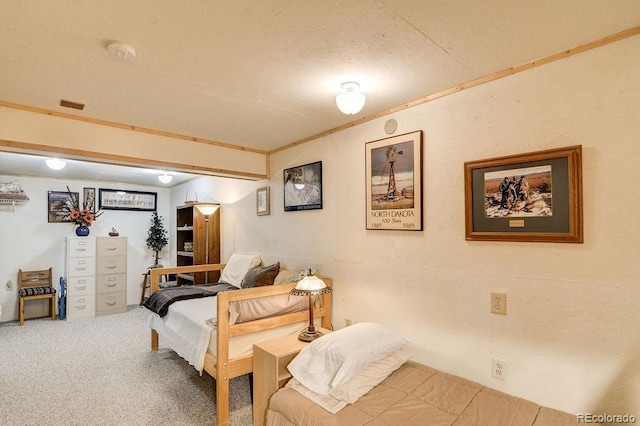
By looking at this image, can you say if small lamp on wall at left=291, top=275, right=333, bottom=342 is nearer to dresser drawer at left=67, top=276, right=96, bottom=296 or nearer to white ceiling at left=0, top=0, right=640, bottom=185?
white ceiling at left=0, top=0, right=640, bottom=185

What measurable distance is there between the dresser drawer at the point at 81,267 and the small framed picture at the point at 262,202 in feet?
10.4

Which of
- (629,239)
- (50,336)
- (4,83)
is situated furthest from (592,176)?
(50,336)

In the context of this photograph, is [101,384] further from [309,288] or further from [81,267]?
[81,267]

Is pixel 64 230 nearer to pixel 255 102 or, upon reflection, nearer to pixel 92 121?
pixel 92 121

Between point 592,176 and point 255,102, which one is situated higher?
point 255,102

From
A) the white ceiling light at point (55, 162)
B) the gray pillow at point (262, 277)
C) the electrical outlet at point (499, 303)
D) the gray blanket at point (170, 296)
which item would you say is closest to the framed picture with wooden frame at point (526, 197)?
the electrical outlet at point (499, 303)

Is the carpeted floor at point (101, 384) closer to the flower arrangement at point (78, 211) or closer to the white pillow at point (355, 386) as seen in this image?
the white pillow at point (355, 386)

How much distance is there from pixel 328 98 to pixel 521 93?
1208 millimetres

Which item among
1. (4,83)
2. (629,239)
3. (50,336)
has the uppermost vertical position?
(4,83)

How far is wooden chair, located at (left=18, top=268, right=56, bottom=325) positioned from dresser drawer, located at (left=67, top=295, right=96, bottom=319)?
0.19 meters

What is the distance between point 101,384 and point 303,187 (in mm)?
2501

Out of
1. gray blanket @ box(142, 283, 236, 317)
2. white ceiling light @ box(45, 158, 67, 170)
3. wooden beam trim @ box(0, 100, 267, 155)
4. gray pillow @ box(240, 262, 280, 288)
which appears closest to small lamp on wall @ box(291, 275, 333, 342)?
gray pillow @ box(240, 262, 280, 288)

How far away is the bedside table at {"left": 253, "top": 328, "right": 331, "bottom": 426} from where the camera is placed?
6.67 ft

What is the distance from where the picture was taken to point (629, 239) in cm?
156
